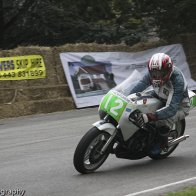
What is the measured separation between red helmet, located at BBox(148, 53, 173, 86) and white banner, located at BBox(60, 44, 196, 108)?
11900mm

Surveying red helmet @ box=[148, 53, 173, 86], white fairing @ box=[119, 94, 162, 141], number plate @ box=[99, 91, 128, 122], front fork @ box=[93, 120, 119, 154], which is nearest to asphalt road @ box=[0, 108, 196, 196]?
A: front fork @ box=[93, 120, 119, 154]

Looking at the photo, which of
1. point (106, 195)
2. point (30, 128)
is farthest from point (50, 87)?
point (106, 195)

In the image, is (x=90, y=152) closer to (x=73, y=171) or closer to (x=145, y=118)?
(x=73, y=171)

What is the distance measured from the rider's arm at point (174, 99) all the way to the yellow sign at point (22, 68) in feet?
36.8

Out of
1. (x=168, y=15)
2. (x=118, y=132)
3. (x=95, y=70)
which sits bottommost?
(x=95, y=70)

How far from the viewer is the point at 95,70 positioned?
21.2 metres

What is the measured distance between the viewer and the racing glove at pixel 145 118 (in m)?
8.02

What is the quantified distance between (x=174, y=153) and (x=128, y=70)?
13114 millimetres

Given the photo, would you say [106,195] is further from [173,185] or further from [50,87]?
[50,87]

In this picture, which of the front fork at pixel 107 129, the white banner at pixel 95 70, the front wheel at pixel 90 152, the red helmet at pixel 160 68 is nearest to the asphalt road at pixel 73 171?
the front wheel at pixel 90 152

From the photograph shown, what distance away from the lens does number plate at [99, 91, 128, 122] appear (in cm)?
784

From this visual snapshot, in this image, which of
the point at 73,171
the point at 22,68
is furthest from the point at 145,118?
the point at 22,68

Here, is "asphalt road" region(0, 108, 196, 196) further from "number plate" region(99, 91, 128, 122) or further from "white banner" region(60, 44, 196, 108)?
"white banner" region(60, 44, 196, 108)

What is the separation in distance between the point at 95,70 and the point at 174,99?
1302 cm
